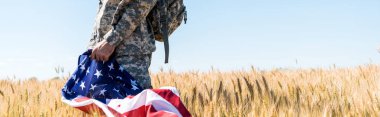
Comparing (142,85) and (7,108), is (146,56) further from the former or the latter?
(7,108)

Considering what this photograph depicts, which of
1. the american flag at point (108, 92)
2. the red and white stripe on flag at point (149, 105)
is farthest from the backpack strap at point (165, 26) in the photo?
the red and white stripe on flag at point (149, 105)

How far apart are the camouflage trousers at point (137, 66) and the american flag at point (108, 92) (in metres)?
0.04

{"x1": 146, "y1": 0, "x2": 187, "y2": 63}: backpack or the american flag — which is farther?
{"x1": 146, "y1": 0, "x2": 187, "y2": 63}: backpack

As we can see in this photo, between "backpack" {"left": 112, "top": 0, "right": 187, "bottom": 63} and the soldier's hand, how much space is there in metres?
0.18

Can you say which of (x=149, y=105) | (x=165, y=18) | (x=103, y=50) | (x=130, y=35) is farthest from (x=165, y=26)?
(x=149, y=105)

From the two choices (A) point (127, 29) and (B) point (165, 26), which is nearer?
(A) point (127, 29)

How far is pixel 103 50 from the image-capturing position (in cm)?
330

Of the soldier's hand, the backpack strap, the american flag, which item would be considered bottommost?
the american flag

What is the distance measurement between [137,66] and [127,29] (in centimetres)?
27

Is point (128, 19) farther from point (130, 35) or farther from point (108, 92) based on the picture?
point (108, 92)

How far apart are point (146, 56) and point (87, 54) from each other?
1.34ft

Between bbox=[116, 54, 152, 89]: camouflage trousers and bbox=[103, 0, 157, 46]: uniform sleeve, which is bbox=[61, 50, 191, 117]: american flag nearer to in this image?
bbox=[116, 54, 152, 89]: camouflage trousers

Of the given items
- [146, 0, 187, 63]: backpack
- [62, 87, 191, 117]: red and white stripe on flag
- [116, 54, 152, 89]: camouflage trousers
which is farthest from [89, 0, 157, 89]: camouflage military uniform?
[62, 87, 191, 117]: red and white stripe on flag

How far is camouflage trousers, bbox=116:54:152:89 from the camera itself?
335 cm
